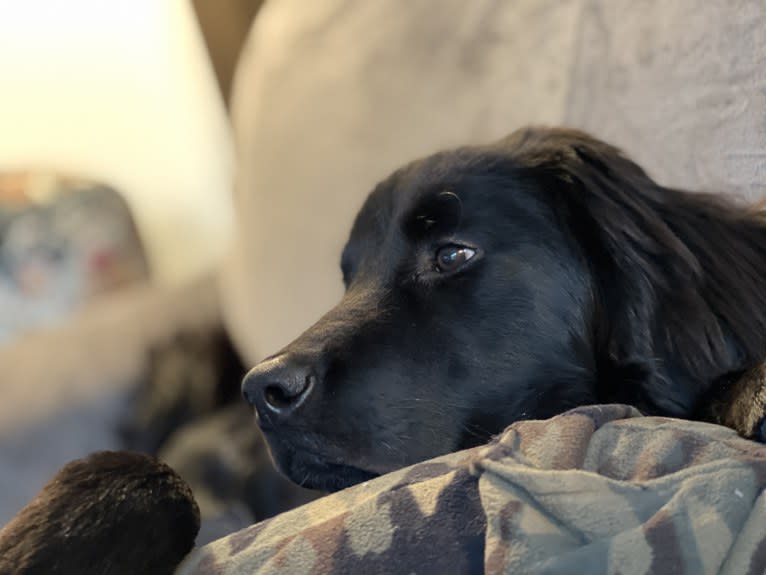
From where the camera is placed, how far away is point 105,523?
0.68m

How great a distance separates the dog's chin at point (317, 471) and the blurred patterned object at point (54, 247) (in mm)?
1925

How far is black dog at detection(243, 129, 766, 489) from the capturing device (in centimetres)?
88

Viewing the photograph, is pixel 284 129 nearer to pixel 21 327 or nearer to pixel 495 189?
pixel 495 189

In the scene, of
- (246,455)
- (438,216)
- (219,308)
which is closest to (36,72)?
(219,308)

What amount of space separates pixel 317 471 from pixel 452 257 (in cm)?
30

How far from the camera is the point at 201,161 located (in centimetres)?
318

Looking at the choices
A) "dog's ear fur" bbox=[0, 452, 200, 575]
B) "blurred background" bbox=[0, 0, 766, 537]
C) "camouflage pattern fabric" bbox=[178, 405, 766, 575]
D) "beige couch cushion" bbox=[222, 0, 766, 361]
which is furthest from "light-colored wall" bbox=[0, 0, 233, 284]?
"camouflage pattern fabric" bbox=[178, 405, 766, 575]

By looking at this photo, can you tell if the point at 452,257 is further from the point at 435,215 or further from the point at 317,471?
the point at 317,471

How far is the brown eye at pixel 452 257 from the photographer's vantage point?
100cm

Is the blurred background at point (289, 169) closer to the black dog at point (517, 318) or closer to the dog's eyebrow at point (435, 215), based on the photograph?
the black dog at point (517, 318)

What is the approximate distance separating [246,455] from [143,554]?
1.06m

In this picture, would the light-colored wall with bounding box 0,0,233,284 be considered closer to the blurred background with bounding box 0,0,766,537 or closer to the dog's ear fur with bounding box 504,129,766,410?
the blurred background with bounding box 0,0,766,537

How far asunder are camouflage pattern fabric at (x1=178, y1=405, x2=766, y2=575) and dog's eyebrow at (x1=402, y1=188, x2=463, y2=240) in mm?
460

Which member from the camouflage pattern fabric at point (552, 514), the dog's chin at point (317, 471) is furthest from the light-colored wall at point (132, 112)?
Answer: the camouflage pattern fabric at point (552, 514)
